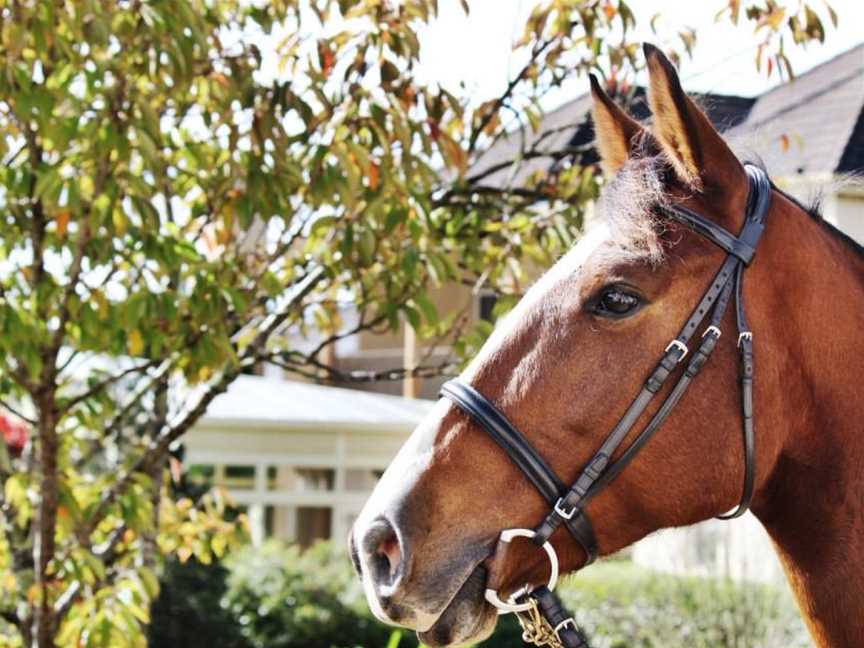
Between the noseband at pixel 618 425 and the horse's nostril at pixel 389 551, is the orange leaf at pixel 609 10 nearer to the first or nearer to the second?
the noseband at pixel 618 425

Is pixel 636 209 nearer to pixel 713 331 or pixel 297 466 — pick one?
pixel 713 331

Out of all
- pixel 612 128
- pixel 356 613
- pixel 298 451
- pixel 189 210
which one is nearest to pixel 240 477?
pixel 298 451

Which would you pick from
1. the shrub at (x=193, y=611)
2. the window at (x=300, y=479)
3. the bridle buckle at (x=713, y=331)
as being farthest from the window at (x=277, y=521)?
the bridle buckle at (x=713, y=331)

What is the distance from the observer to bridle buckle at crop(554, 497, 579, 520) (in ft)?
6.19

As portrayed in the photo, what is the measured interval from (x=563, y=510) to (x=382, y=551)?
0.30 meters

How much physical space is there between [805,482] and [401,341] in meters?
20.7

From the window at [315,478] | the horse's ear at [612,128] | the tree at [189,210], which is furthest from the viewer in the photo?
the window at [315,478]

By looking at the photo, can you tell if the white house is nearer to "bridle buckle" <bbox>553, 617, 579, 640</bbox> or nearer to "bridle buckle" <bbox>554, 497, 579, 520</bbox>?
"bridle buckle" <bbox>553, 617, 579, 640</bbox>

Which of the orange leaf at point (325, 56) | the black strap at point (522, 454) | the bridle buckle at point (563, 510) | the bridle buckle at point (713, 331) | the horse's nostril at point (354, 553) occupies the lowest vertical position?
the horse's nostril at point (354, 553)

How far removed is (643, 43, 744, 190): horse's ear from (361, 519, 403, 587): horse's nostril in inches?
31.5

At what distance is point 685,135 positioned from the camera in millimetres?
1961

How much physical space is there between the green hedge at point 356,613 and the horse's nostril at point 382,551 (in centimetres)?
829

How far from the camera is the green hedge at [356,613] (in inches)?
400

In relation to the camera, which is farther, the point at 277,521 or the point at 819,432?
the point at 277,521
